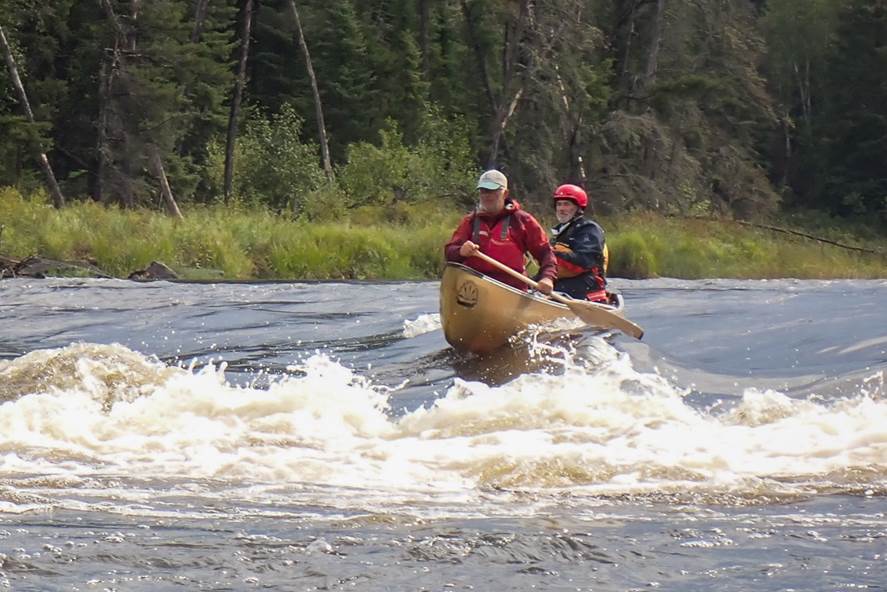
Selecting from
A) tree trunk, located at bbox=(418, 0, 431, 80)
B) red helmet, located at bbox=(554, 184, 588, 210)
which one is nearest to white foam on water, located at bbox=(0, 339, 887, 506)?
red helmet, located at bbox=(554, 184, 588, 210)

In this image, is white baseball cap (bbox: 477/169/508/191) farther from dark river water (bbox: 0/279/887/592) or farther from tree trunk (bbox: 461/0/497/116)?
tree trunk (bbox: 461/0/497/116)

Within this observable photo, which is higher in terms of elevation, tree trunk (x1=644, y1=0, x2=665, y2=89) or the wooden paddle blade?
tree trunk (x1=644, y1=0, x2=665, y2=89)

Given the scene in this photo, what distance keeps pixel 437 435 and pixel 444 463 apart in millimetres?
700

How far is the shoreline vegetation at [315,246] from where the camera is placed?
2036 centimetres

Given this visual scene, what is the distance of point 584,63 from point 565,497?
106 ft

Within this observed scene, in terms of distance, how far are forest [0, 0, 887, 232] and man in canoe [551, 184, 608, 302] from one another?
1412 cm

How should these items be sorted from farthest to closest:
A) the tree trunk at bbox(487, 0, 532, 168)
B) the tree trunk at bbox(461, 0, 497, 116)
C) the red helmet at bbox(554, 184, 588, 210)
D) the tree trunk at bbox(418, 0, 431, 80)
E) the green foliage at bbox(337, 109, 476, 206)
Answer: the tree trunk at bbox(418, 0, 431, 80), the tree trunk at bbox(461, 0, 497, 116), the tree trunk at bbox(487, 0, 532, 168), the green foliage at bbox(337, 109, 476, 206), the red helmet at bbox(554, 184, 588, 210)

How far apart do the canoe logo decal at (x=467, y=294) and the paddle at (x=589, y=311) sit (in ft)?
0.94

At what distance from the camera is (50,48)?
98.1ft

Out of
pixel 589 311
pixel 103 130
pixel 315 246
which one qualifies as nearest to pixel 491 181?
pixel 589 311

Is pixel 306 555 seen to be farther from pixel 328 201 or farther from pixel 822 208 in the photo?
pixel 822 208

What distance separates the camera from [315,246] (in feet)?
70.5

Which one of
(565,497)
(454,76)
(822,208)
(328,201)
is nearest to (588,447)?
(565,497)

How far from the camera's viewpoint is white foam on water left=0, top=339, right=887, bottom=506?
6.91 meters
